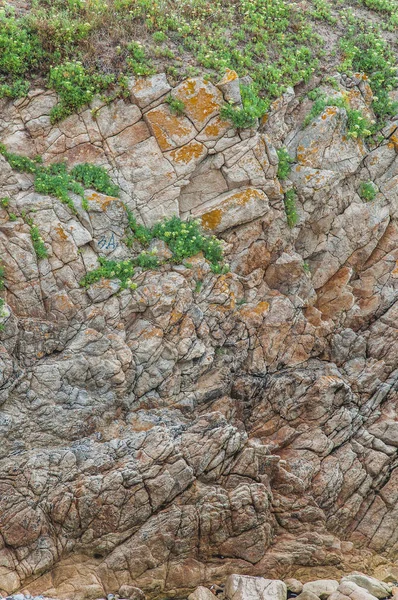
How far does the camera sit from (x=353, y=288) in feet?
60.2

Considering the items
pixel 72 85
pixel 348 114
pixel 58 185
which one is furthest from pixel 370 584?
pixel 72 85

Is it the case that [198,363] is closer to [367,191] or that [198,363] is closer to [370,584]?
[370,584]

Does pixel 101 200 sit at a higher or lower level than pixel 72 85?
lower

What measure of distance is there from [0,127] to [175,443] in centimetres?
808

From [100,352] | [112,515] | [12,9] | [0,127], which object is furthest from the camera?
[12,9]

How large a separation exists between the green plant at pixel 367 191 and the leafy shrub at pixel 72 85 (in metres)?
6.83

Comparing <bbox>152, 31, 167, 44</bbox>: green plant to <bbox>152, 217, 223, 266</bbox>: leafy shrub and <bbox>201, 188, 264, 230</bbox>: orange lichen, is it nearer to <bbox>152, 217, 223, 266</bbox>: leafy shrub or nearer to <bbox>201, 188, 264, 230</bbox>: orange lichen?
<bbox>201, 188, 264, 230</bbox>: orange lichen

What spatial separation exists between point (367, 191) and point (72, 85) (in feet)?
25.5

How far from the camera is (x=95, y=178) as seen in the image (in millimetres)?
16281

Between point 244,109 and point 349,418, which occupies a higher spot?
point 244,109

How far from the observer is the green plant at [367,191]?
60.3 ft

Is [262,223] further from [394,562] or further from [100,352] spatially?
[394,562]

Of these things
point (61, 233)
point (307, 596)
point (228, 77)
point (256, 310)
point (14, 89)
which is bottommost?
point (307, 596)

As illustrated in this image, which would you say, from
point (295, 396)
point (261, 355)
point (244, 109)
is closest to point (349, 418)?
point (295, 396)
